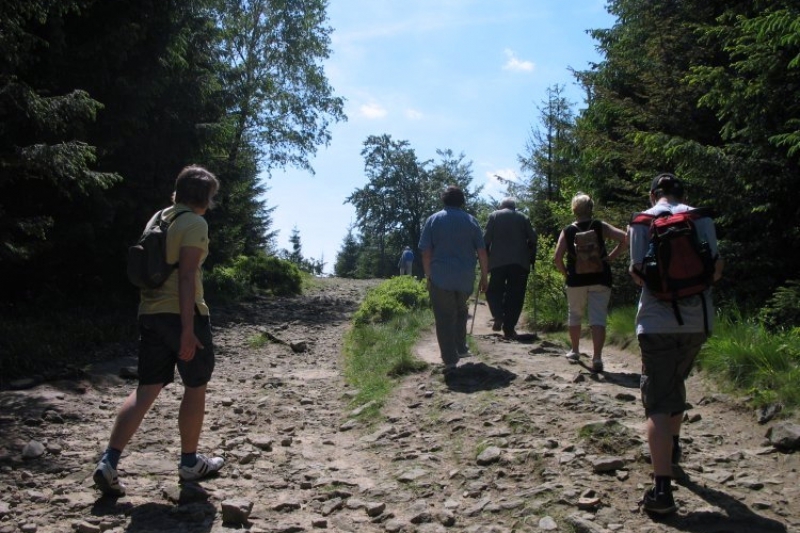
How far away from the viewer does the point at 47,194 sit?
31.6 ft

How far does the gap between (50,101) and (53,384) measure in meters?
3.11

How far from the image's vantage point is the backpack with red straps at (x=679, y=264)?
147 inches

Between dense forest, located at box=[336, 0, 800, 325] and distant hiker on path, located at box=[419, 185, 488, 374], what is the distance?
99.2 inches

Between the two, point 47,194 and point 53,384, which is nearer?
point 53,384

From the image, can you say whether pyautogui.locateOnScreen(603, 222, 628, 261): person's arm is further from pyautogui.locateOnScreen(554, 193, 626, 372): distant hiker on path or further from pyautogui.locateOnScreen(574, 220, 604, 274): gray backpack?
pyautogui.locateOnScreen(574, 220, 604, 274): gray backpack

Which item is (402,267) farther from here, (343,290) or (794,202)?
(794,202)

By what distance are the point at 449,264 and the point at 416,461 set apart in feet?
9.45

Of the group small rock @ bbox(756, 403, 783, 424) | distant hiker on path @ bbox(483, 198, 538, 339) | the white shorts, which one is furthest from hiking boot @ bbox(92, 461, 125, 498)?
distant hiker on path @ bbox(483, 198, 538, 339)

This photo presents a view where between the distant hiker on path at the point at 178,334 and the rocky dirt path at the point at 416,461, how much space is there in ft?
1.27

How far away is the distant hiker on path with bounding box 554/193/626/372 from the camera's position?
22.6 ft

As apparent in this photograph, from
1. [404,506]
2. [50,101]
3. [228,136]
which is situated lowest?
[404,506]

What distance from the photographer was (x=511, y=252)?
977 centimetres

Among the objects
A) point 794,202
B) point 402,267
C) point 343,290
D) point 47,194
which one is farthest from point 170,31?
point 402,267

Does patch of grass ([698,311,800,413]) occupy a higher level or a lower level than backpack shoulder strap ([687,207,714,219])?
lower
